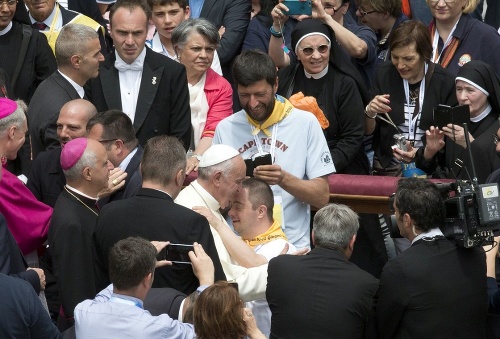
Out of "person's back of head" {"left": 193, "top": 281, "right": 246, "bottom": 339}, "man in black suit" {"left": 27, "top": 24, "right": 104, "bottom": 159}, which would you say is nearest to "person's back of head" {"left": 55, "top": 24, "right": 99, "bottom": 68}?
"man in black suit" {"left": 27, "top": 24, "right": 104, "bottom": 159}

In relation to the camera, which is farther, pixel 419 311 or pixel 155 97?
pixel 155 97

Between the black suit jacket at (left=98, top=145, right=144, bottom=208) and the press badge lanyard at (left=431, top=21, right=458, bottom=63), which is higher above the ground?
the press badge lanyard at (left=431, top=21, right=458, bottom=63)

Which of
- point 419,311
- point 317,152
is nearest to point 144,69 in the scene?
point 317,152

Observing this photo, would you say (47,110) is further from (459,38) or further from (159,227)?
(459,38)

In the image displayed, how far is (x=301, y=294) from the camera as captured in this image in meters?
6.57

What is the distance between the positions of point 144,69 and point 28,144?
3.49 feet

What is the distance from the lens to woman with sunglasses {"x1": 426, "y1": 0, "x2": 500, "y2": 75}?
374 inches

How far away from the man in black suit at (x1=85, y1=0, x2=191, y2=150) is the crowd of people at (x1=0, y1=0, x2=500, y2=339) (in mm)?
13

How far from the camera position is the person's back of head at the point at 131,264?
234 inches

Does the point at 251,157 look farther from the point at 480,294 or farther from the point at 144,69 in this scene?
the point at 480,294

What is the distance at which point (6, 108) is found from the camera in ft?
24.3

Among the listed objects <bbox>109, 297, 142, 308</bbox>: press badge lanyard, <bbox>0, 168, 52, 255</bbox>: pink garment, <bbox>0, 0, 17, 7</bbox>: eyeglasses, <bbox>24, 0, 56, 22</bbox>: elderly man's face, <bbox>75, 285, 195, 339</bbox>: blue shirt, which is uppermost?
<bbox>0, 0, 17, 7</bbox>: eyeglasses

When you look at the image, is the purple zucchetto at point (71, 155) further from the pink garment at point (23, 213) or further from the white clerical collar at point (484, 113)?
the white clerical collar at point (484, 113)

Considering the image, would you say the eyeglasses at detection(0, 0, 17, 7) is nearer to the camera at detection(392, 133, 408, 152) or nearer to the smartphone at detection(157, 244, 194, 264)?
the camera at detection(392, 133, 408, 152)
